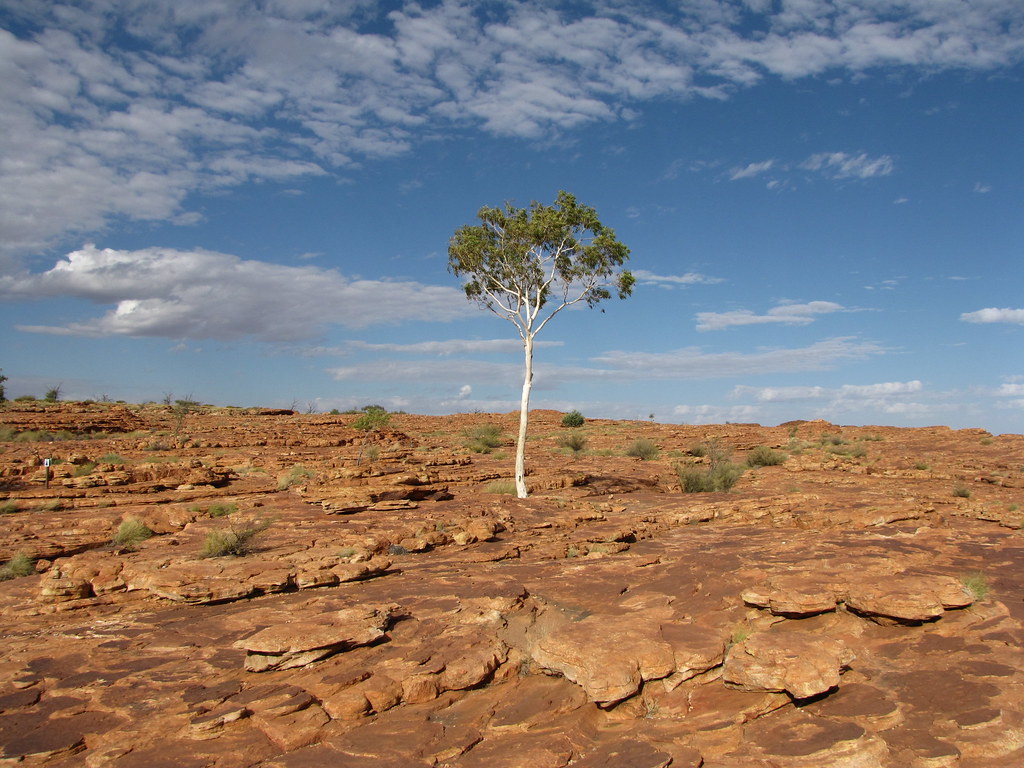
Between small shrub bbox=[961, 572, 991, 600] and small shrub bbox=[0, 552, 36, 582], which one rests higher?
small shrub bbox=[961, 572, 991, 600]

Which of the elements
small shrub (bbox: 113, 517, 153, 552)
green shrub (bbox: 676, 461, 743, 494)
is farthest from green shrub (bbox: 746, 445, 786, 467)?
small shrub (bbox: 113, 517, 153, 552)

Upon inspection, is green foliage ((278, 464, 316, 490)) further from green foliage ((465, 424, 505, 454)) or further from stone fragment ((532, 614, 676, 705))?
stone fragment ((532, 614, 676, 705))

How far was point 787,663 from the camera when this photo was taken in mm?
6375

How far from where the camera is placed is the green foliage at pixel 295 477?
70.3 ft

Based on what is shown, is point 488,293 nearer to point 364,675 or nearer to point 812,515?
point 812,515

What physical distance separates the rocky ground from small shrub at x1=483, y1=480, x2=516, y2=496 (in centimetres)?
284

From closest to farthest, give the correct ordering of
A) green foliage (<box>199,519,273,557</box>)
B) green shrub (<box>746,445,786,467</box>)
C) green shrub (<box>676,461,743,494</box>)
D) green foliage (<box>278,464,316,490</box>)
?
green foliage (<box>199,519,273,557</box>) → green foliage (<box>278,464,316,490</box>) → green shrub (<box>676,461,743,494</box>) → green shrub (<box>746,445,786,467</box>)

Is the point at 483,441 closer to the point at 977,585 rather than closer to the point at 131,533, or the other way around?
the point at 131,533

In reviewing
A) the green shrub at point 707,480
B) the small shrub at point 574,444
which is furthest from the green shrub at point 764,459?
the small shrub at point 574,444

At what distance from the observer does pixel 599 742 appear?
5938mm

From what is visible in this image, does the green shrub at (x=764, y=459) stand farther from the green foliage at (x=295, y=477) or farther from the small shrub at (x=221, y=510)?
the small shrub at (x=221, y=510)

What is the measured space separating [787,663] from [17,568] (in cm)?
1311

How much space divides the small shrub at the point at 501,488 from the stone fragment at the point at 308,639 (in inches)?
457

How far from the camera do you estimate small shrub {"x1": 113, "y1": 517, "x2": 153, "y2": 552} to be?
44.3 feet
